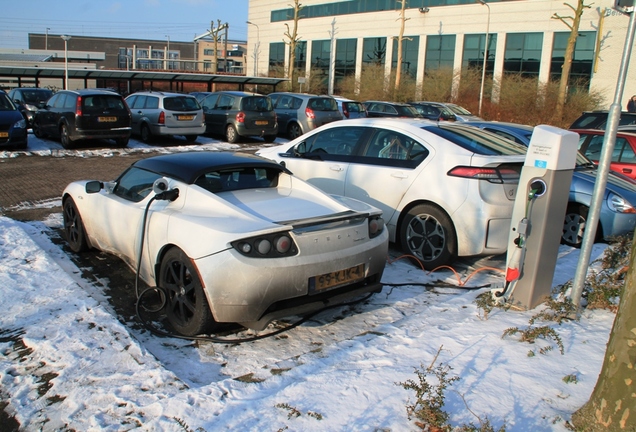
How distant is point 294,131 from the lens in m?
21.0

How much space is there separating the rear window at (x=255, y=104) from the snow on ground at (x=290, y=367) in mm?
14182

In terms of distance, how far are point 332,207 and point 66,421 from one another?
2720 millimetres

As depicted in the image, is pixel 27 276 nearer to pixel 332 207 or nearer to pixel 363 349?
pixel 332 207

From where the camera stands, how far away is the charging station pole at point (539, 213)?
4.54m

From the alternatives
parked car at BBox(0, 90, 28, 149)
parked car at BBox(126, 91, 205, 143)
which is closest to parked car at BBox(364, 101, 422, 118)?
parked car at BBox(126, 91, 205, 143)

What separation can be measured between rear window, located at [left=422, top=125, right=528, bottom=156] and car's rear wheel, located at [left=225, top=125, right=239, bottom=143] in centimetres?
1304

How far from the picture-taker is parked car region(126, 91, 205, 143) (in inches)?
701

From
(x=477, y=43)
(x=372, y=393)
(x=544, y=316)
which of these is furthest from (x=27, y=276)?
(x=477, y=43)

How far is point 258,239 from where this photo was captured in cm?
423

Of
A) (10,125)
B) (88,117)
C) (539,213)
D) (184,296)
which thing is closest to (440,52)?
(88,117)

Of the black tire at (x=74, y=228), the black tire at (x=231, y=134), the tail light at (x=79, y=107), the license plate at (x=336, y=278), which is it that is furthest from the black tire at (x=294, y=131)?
the license plate at (x=336, y=278)

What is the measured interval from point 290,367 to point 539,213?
7.81ft

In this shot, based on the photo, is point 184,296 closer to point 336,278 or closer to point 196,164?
point 336,278

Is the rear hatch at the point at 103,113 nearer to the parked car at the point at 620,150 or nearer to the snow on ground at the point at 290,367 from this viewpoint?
the snow on ground at the point at 290,367
